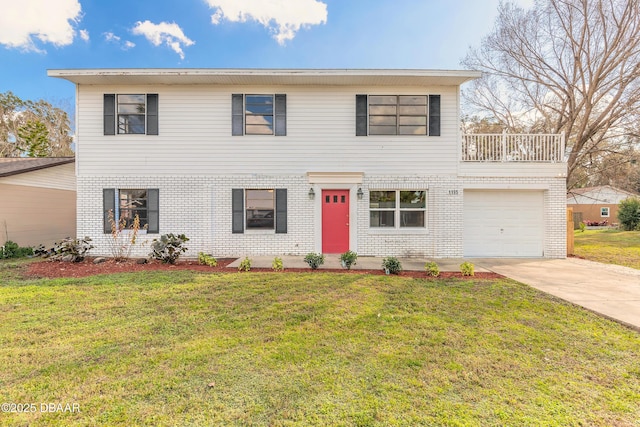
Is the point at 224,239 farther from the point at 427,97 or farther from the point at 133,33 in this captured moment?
the point at 133,33

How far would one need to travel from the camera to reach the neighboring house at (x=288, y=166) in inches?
336

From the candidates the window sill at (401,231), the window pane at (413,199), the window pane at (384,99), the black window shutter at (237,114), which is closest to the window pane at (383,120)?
the window pane at (384,99)

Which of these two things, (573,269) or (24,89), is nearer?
(573,269)

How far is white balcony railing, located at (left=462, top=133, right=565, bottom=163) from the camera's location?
868cm

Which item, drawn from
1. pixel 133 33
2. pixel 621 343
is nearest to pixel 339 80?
pixel 621 343

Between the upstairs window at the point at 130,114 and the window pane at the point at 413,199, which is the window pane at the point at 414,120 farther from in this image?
the upstairs window at the point at 130,114

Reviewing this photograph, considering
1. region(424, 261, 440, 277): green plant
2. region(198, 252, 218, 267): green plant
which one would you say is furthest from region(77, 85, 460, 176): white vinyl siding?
region(424, 261, 440, 277): green plant

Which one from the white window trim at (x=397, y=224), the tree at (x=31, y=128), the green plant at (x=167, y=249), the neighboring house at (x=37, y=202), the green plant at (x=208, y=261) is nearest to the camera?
the green plant at (x=208, y=261)

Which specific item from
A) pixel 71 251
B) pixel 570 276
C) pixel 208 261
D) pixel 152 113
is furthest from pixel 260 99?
pixel 570 276

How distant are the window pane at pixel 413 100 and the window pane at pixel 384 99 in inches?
7.6

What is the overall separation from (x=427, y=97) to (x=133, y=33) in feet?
49.9

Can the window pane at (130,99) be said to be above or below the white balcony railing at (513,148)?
above

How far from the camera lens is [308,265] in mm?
7320

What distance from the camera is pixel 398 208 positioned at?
8766 mm
